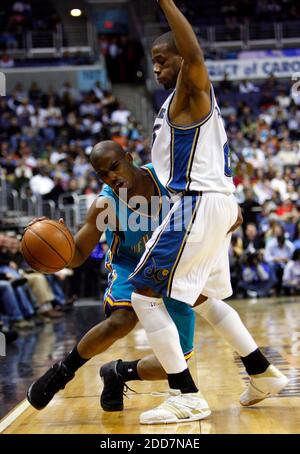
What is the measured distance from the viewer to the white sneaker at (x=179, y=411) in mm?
3611

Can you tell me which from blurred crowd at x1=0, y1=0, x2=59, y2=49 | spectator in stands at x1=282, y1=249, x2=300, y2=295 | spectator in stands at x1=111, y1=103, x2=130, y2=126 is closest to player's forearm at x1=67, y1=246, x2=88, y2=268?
spectator in stands at x1=282, y1=249, x2=300, y2=295

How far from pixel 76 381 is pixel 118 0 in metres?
21.9

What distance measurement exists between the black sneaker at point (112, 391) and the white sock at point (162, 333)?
579 millimetres

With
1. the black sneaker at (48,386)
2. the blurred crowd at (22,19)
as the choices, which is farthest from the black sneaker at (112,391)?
the blurred crowd at (22,19)

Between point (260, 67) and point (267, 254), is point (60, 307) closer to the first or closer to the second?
point (267, 254)

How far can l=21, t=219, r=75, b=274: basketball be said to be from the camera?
3758 mm

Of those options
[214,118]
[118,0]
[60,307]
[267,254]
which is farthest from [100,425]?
[118,0]

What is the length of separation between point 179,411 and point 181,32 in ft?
5.55

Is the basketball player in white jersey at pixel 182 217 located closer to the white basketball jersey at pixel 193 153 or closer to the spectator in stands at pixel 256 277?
the white basketball jersey at pixel 193 153

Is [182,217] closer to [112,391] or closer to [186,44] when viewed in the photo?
[186,44]

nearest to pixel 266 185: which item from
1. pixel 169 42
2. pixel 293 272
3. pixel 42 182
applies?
pixel 293 272

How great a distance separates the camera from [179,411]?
3.63m

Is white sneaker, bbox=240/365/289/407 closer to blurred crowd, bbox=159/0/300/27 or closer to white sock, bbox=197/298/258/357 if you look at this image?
white sock, bbox=197/298/258/357
